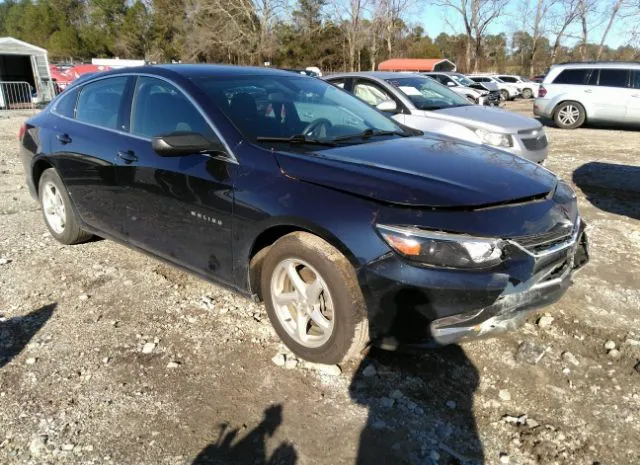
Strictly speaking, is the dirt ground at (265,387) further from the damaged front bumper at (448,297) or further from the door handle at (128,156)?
the door handle at (128,156)

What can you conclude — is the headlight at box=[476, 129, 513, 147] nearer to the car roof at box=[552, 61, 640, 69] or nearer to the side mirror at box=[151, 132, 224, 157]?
the side mirror at box=[151, 132, 224, 157]

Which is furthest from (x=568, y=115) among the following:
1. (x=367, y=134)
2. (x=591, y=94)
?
(x=367, y=134)

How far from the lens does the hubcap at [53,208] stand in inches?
188

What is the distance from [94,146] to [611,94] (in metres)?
13.9

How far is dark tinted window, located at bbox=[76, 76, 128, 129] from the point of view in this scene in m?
4.01

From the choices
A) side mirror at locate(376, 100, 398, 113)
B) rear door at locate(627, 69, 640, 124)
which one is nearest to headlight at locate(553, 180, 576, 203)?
side mirror at locate(376, 100, 398, 113)

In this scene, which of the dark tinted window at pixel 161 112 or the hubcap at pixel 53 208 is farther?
the hubcap at pixel 53 208

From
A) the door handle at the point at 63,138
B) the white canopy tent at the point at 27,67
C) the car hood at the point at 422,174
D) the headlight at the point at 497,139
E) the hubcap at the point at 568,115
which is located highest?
the white canopy tent at the point at 27,67

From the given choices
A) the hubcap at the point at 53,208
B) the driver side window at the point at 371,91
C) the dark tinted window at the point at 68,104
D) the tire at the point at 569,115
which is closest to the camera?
the dark tinted window at the point at 68,104

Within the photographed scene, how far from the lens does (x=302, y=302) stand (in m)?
2.98

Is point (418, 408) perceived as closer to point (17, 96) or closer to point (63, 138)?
point (63, 138)

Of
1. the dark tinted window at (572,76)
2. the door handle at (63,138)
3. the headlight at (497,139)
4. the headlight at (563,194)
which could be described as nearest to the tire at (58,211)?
the door handle at (63,138)

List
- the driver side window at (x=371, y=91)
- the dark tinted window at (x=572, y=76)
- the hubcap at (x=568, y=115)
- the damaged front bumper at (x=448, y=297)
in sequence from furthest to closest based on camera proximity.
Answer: the hubcap at (x=568, y=115) → the dark tinted window at (x=572, y=76) → the driver side window at (x=371, y=91) → the damaged front bumper at (x=448, y=297)

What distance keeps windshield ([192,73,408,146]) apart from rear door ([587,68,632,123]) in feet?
40.3
